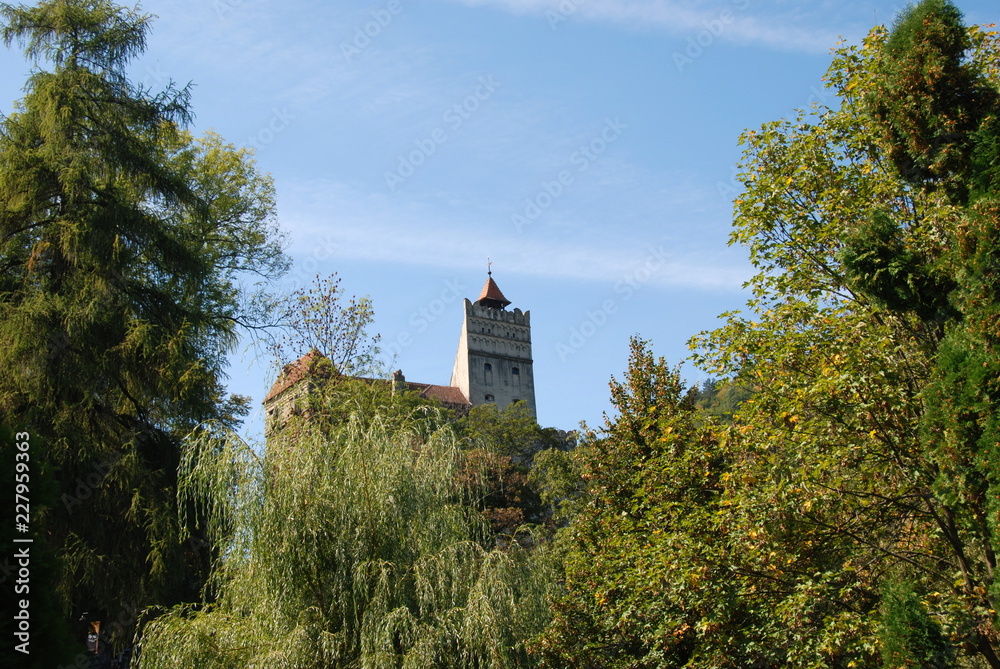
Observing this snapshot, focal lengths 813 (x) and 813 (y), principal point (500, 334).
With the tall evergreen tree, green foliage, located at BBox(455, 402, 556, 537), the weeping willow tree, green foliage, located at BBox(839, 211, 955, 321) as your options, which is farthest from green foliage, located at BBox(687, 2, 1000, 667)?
green foliage, located at BBox(455, 402, 556, 537)

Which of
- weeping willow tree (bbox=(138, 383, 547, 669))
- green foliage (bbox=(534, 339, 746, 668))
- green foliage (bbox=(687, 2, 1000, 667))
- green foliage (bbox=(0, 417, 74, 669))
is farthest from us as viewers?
green foliage (bbox=(534, 339, 746, 668))

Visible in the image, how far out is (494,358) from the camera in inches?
2677

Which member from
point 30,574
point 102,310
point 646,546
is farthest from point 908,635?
point 102,310

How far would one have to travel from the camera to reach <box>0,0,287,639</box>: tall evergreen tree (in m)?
14.3

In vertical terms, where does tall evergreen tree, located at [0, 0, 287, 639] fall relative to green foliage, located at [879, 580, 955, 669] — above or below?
above

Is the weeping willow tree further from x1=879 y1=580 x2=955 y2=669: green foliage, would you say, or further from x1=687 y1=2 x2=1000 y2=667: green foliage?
x1=879 y1=580 x2=955 y2=669: green foliage

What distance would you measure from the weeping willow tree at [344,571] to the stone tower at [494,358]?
174ft

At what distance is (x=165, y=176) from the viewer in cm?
1792

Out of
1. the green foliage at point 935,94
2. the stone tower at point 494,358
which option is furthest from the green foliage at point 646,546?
the stone tower at point 494,358

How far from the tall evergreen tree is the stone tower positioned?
154 feet

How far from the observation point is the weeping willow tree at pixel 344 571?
965 cm

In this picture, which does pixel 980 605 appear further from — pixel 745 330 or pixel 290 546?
pixel 290 546

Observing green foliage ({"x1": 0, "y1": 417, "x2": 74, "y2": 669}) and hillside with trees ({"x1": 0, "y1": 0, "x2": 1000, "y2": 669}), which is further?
hillside with trees ({"x1": 0, "y1": 0, "x2": 1000, "y2": 669})

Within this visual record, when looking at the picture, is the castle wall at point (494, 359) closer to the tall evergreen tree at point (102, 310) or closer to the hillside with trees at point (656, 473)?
the tall evergreen tree at point (102, 310)
